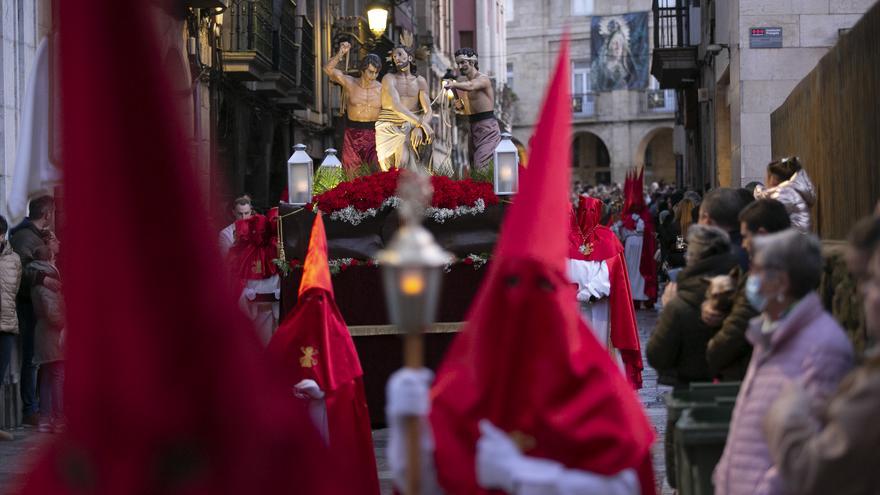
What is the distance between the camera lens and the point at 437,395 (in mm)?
5066

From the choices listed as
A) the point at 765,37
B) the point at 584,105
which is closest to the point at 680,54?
the point at 765,37

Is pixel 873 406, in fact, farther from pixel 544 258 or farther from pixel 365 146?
pixel 365 146

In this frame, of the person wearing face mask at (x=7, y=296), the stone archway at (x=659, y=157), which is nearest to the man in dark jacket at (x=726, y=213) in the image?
the person wearing face mask at (x=7, y=296)

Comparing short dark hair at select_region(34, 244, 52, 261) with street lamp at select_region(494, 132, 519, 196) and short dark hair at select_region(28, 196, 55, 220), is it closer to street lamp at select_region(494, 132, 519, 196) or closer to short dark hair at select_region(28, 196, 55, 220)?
short dark hair at select_region(28, 196, 55, 220)

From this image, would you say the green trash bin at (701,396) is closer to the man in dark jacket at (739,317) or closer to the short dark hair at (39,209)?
the man in dark jacket at (739,317)

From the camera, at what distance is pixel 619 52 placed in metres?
66.9

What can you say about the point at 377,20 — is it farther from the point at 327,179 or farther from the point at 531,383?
the point at 531,383

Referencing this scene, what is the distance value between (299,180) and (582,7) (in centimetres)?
6226

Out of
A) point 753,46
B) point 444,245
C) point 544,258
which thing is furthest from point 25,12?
point 544,258

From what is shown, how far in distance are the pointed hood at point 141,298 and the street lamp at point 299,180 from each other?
895cm

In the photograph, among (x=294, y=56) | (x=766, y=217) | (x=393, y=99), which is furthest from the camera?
(x=294, y=56)

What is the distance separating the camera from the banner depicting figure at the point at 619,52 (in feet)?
217

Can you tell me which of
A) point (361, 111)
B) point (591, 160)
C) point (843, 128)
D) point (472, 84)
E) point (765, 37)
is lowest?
point (843, 128)

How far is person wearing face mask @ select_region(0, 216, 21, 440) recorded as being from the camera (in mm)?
12078
